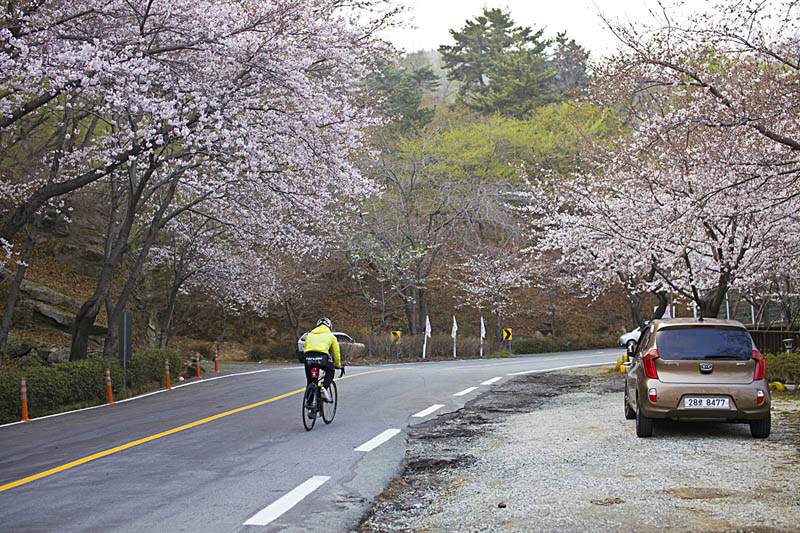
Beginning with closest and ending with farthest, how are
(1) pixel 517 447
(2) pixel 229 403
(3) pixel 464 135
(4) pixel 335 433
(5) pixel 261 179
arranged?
(1) pixel 517 447 → (4) pixel 335 433 → (2) pixel 229 403 → (5) pixel 261 179 → (3) pixel 464 135

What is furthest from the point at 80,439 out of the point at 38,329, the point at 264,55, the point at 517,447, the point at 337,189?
the point at 38,329

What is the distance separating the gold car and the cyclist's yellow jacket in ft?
15.5

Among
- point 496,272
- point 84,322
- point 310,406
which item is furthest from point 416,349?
point 310,406

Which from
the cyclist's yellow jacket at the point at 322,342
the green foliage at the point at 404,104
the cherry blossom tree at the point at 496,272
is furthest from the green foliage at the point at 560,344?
the cyclist's yellow jacket at the point at 322,342

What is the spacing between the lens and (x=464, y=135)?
45.3m

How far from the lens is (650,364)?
957 centimetres

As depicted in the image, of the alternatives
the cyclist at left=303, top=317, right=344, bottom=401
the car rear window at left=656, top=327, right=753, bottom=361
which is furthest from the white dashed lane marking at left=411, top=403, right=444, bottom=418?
the car rear window at left=656, top=327, right=753, bottom=361

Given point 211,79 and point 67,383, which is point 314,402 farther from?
point 67,383

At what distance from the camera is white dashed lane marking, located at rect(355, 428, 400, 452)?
371 inches

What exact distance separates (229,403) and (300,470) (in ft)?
26.8

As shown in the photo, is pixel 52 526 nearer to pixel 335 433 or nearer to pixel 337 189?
pixel 335 433

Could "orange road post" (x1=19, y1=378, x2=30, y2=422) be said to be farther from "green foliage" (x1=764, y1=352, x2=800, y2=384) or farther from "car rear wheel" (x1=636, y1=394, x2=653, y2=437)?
"green foliage" (x1=764, y1=352, x2=800, y2=384)

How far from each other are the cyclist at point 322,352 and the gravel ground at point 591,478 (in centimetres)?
173

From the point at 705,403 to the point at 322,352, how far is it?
5636 millimetres
